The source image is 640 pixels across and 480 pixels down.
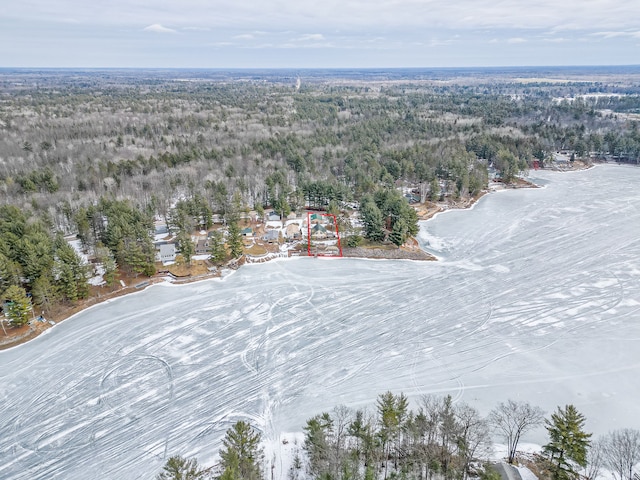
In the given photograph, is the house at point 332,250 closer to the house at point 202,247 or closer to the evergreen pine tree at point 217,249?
the evergreen pine tree at point 217,249

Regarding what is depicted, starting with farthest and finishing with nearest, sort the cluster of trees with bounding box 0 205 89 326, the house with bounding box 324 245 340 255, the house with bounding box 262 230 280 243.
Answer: the house with bounding box 262 230 280 243, the house with bounding box 324 245 340 255, the cluster of trees with bounding box 0 205 89 326

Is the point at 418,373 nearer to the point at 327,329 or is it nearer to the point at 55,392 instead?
the point at 327,329

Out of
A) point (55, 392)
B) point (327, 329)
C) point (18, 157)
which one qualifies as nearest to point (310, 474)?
point (327, 329)

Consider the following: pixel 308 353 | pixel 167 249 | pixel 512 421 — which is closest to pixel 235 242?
pixel 167 249

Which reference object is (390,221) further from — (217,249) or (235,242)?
(217,249)

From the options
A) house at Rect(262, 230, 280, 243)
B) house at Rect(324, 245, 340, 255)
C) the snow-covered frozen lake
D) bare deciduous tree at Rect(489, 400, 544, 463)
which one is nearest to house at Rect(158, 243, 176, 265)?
the snow-covered frozen lake

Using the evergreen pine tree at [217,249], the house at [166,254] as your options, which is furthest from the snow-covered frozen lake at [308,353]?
the house at [166,254]

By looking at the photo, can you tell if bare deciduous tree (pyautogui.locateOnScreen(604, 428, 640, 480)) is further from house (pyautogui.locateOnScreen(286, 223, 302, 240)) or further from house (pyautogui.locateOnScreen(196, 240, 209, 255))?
house (pyautogui.locateOnScreen(196, 240, 209, 255))
